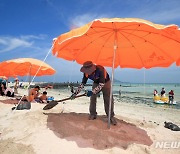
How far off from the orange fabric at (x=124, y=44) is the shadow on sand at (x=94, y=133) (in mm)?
1852

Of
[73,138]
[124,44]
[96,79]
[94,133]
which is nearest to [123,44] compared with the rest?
[124,44]

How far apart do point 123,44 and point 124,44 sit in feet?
0.10

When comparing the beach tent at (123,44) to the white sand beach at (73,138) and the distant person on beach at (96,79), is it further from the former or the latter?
the white sand beach at (73,138)

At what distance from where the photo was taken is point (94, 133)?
15.4 feet

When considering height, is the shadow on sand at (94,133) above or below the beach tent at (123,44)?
below

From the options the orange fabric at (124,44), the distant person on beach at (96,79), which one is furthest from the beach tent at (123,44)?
the distant person on beach at (96,79)

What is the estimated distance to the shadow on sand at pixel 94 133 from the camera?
172 inches

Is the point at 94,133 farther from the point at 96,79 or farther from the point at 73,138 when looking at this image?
the point at 96,79

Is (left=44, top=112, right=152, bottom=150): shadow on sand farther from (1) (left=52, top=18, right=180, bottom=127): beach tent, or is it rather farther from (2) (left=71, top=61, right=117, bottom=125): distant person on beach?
(1) (left=52, top=18, right=180, bottom=127): beach tent

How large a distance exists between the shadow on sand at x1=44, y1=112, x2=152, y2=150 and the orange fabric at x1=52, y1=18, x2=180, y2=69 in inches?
72.9

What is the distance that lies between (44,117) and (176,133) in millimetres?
4029

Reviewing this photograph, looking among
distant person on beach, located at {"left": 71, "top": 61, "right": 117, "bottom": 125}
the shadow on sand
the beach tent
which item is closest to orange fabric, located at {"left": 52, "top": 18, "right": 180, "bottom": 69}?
the beach tent

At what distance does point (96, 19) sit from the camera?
12.9 feet

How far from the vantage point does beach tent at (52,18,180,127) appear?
169 inches
